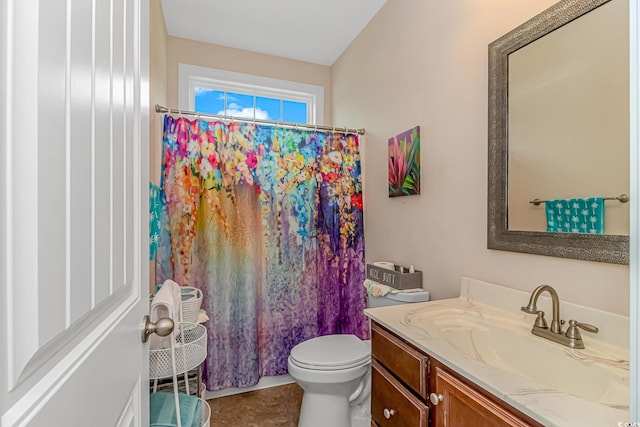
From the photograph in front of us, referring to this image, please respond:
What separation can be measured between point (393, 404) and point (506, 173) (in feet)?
3.18

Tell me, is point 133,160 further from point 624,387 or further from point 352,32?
point 352,32

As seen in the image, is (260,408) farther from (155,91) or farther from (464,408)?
(155,91)

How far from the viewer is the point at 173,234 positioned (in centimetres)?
190

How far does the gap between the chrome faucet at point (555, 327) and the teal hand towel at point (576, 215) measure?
0.21 metres

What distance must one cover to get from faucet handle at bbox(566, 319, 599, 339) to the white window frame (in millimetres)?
2402

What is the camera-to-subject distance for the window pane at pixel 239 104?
2654mm

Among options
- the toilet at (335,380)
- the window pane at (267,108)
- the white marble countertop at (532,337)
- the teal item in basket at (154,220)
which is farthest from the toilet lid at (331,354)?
the window pane at (267,108)

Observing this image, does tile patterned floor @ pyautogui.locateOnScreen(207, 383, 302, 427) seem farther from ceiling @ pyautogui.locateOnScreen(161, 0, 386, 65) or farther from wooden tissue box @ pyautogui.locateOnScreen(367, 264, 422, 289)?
ceiling @ pyautogui.locateOnScreen(161, 0, 386, 65)

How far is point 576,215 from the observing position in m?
0.99

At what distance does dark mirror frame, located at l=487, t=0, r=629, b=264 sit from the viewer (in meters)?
0.93

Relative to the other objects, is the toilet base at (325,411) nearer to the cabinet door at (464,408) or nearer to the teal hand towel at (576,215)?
the cabinet door at (464,408)

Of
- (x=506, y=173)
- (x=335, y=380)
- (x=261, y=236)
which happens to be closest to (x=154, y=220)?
(x=261, y=236)

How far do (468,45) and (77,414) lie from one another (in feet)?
5.69

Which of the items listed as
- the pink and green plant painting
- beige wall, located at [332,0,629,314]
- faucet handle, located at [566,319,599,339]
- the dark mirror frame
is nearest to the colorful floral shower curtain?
beige wall, located at [332,0,629,314]
